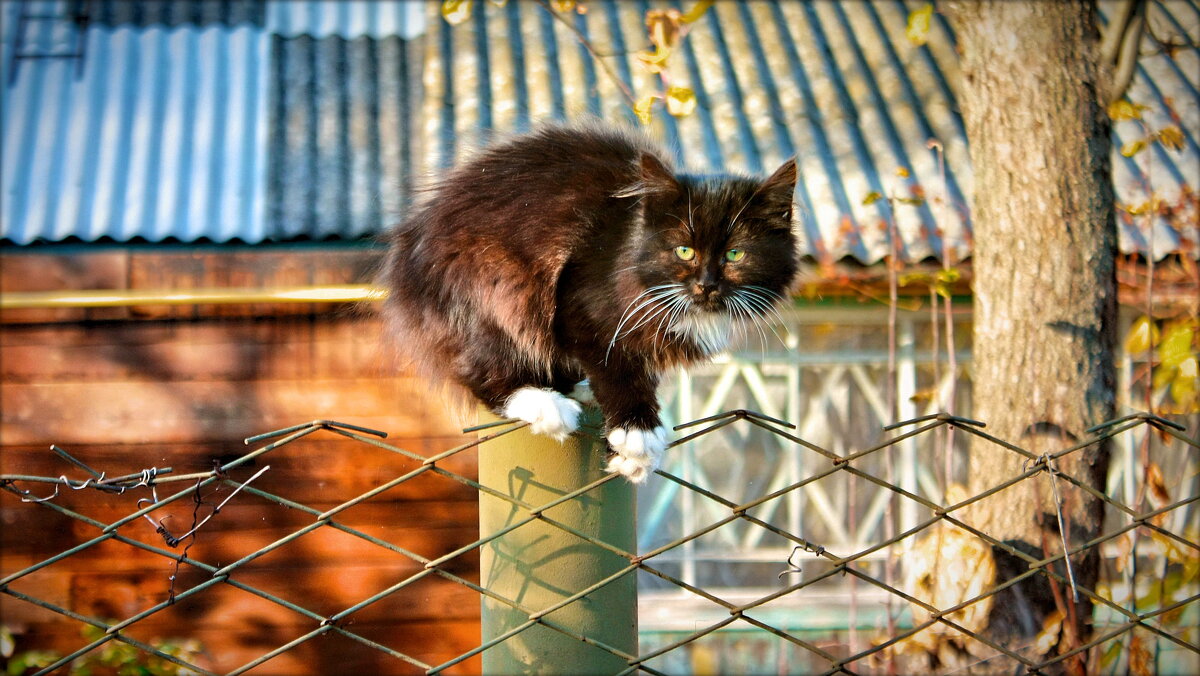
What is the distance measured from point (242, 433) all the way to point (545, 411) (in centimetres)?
297

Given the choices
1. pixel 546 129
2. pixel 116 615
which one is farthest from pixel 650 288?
pixel 116 615

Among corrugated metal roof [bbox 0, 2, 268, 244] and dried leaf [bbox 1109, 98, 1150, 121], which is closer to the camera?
dried leaf [bbox 1109, 98, 1150, 121]

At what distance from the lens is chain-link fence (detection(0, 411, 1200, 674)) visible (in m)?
1.36

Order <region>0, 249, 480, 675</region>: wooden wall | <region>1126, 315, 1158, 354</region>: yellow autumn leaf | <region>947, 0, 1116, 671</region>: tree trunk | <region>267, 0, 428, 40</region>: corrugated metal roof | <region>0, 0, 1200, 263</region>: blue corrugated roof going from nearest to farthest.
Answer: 1. <region>947, 0, 1116, 671</region>: tree trunk
2. <region>1126, 315, 1158, 354</region>: yellow autumn leaf
3. <region>0, 249, 480, 675</region>: wooden wall
4. <region>0, 0, 1200, 263</region>: blue corrugated roof
5. <region>267, 0, 428, 40</region>: corrugated metal roof

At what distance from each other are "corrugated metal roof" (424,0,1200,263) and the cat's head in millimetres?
2085

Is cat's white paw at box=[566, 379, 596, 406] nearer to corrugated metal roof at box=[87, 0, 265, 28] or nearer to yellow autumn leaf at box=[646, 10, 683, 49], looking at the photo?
yellow autumn leaf at box=[646, 10, 683, 49]

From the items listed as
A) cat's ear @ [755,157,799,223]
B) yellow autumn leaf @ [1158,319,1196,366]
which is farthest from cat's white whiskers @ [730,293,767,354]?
yellow autumn leaf @ [1158,319,1196,366]

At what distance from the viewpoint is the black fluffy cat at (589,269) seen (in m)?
2.00

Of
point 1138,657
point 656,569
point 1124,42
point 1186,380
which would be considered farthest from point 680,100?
point 1138,657

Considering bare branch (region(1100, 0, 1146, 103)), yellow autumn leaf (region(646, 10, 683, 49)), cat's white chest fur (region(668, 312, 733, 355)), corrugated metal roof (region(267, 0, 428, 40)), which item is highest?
corrugated metal roof (region(267, 0, 428, 40))

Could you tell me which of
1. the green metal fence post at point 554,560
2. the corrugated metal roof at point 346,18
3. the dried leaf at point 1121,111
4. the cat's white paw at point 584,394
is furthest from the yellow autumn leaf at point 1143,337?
the corrugated metal roof at point 346,18

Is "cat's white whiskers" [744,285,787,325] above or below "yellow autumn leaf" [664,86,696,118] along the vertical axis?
below

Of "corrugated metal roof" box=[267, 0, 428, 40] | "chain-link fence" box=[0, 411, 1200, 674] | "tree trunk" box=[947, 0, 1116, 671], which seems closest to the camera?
"chain-link fence" box=[0, 411, 1200, 674]

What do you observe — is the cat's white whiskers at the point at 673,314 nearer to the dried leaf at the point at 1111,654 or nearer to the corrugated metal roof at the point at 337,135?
the dried leaf at the point at 1111,654
